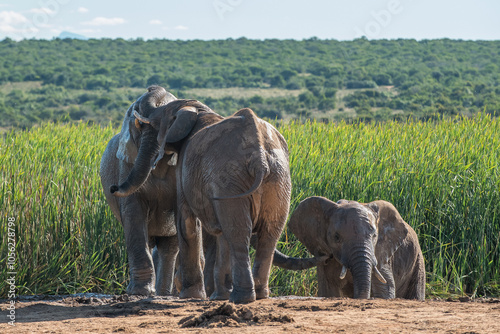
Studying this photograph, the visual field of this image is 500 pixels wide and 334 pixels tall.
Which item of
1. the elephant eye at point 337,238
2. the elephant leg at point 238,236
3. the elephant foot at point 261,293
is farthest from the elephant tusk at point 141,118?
the elephant eye at point 337,238

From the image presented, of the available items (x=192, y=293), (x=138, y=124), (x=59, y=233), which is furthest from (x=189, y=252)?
(x=59, y=233)

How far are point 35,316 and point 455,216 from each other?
15.7 feet

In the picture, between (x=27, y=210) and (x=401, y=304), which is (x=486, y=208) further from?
(x=27, y=210)

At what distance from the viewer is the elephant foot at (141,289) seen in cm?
570

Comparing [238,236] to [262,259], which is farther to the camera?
[262,259]

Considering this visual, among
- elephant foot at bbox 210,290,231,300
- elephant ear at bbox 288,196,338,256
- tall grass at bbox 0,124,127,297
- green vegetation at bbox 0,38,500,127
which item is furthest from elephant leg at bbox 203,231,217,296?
green vegetation at bbox 0,38,500,127

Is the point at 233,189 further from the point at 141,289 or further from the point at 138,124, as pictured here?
the point at 141,289

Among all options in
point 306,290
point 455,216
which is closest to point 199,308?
point 306,290

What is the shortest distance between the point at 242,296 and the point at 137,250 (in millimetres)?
1365

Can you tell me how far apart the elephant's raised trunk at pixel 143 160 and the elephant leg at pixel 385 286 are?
6.77ft

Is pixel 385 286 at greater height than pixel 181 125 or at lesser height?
lesser

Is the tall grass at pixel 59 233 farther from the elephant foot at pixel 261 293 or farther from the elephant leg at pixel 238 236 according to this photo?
the elephant leg at pixel 238 236

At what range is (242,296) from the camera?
462cm

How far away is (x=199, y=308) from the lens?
466 cm
